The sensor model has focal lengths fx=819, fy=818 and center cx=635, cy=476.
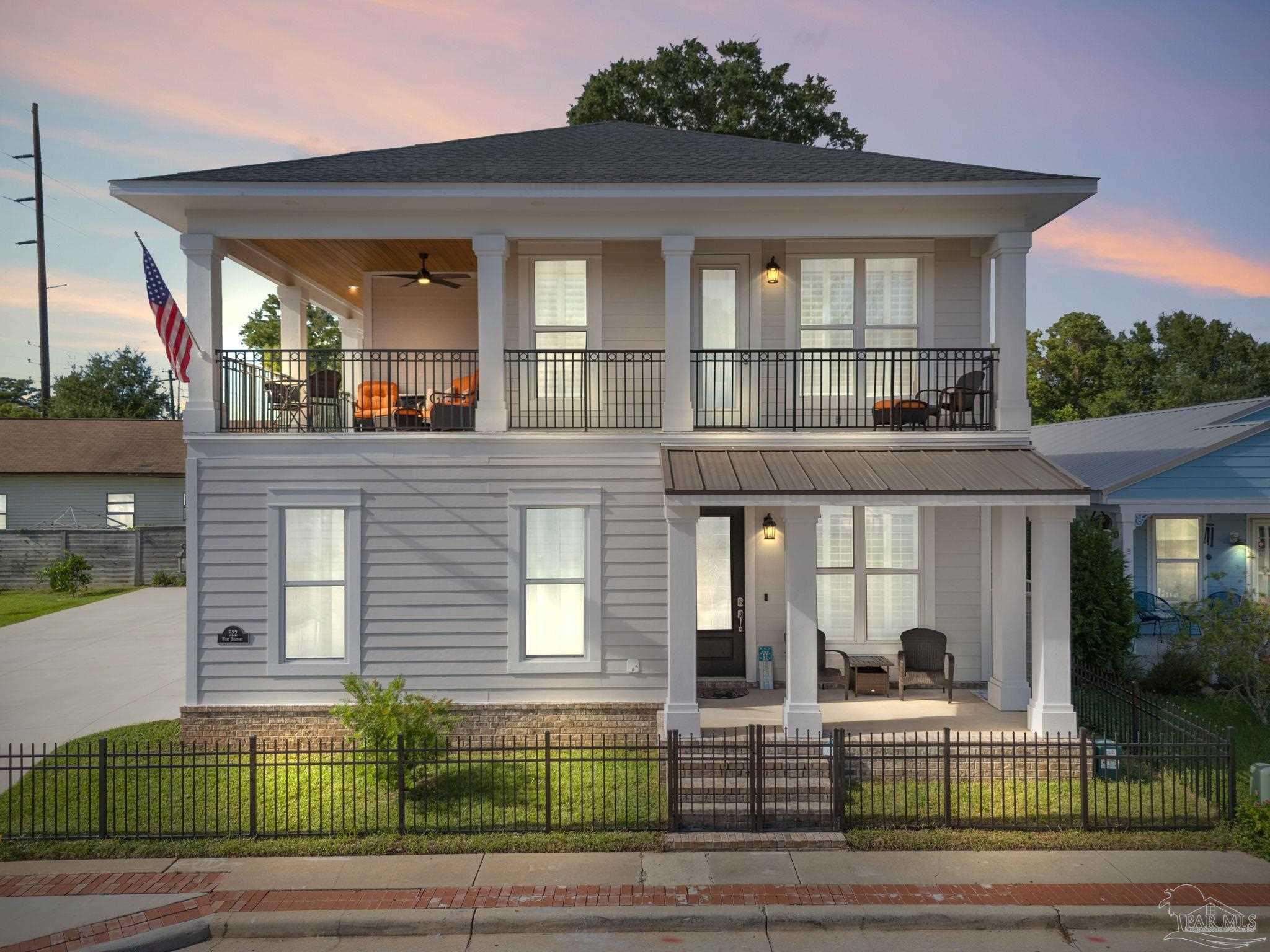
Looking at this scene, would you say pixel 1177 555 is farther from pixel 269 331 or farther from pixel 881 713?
pixel 269 331

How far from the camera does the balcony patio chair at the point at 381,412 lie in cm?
1164

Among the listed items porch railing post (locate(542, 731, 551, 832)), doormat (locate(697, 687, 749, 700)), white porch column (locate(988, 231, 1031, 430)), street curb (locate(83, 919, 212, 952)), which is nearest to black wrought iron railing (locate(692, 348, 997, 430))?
white porch column (locate(988, 231, 1031, 430))

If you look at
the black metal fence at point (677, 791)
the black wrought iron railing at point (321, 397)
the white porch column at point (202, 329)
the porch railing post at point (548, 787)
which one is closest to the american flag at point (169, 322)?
the white porch column at point (202, 329)

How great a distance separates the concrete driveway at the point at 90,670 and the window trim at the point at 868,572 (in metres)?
10.1

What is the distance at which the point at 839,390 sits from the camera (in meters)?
11.1

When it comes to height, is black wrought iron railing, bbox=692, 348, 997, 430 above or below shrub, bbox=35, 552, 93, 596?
above

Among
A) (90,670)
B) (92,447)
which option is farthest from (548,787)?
(92,447)

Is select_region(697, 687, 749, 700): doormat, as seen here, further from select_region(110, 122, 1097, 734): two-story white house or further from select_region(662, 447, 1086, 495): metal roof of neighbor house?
select_region(662, 447, 1086, 495): metal roof of neighbor house

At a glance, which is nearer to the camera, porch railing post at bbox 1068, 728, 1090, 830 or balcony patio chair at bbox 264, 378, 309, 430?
porch railing post at bbox 1068, 728, 1090, 830

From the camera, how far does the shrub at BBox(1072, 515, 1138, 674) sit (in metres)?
13.6

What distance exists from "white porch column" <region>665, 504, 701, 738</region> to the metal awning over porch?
1.75 feet

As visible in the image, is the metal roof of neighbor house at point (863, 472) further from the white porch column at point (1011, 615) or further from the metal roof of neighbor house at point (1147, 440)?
the metal roof of neighbor house at point (1147, 440)

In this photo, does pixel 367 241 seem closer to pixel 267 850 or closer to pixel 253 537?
pixel 253 537

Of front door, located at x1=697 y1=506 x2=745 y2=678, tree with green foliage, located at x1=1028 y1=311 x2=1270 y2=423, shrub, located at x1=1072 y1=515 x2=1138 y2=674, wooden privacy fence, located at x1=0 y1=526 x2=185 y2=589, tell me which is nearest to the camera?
front door, located at x1=697 y1=506 x2=745 y2=678
